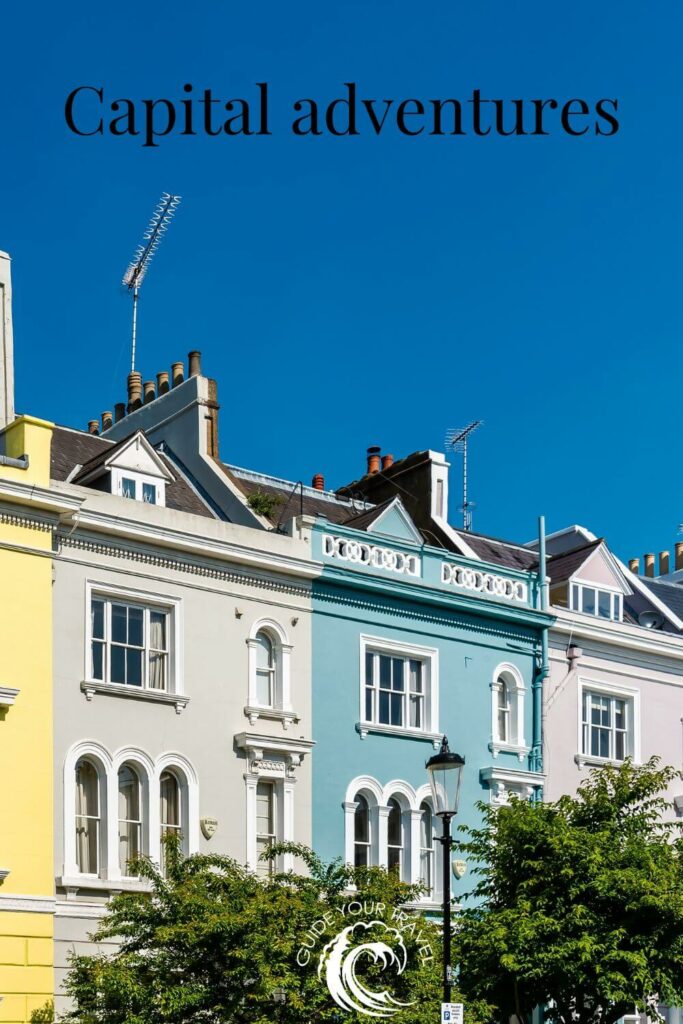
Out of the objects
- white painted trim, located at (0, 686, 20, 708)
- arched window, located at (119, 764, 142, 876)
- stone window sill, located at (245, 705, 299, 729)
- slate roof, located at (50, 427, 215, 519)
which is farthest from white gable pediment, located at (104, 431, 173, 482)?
arched window, located at (119, 764, 142, 876)

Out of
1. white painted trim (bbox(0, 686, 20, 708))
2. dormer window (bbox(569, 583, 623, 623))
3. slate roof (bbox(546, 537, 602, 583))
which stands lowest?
white painted trim (bbox(0, 686, 20, 708))

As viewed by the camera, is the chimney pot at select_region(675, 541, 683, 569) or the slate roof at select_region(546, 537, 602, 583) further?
the chimney pot at select_region(675, 541, 683, 569)

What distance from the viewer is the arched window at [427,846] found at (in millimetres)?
38406

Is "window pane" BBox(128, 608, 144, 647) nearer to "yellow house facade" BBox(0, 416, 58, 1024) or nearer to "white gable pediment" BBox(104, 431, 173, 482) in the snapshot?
"yellow house facade" BBox(0, 416, 58, 1024)

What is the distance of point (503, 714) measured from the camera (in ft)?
134

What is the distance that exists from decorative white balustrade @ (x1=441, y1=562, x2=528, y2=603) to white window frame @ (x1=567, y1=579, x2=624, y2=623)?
200 cm

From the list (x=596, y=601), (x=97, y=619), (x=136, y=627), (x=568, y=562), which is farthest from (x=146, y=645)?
(x=596, y=601)

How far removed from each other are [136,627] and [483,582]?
9530mm

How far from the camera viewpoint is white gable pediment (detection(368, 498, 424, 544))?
40.2m

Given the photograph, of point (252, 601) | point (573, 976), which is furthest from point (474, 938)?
point (252, 601)

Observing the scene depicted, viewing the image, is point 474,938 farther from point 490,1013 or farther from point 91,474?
point 91,474

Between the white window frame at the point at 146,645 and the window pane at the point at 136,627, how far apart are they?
99 millimetres

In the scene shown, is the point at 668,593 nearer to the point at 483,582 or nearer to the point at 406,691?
the point at 483,582

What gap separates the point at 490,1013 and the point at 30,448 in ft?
42.7
